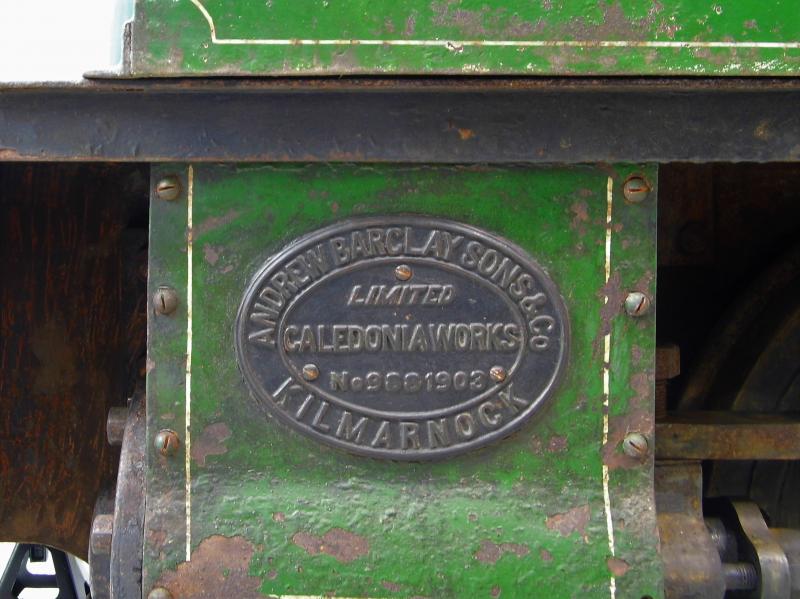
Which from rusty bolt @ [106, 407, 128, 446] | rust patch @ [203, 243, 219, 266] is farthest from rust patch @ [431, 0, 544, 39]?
rusty bolt @ [106, 407, 128, 446]

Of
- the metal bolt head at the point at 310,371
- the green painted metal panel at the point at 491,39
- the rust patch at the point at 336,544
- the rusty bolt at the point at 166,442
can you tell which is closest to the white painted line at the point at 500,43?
the green painted metal panel at the point at 491,39

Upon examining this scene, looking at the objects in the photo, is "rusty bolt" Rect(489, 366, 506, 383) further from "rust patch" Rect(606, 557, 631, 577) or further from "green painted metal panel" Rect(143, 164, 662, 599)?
"rust patch" Rect(606, 557, 631, 577)

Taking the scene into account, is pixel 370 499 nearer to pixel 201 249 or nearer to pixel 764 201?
pixel 201 249

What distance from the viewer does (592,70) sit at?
1207 mm

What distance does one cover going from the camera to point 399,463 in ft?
4.61

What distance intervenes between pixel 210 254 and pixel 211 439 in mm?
258

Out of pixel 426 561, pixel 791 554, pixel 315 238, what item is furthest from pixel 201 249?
pixel 791 554

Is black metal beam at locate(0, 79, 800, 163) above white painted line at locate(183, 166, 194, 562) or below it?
above

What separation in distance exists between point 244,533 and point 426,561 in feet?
0.84

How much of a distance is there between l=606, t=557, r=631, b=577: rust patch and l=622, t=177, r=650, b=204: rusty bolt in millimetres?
499

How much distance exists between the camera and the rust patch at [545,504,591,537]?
1.39 metres

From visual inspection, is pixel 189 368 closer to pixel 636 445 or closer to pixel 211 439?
pixel 211 439

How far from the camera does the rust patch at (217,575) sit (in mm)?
1389

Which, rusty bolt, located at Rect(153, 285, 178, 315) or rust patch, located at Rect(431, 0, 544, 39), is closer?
rust patch, located at Rect(431, 0, 544, 39)
